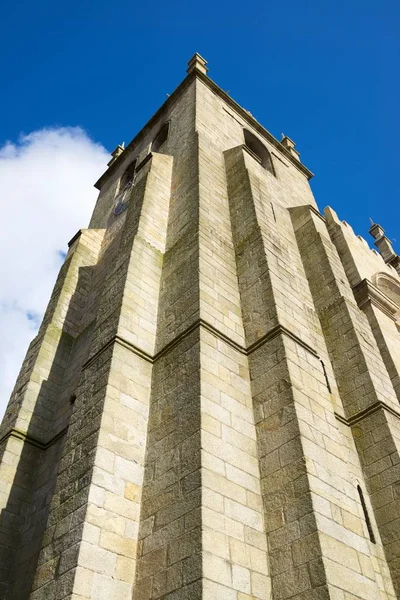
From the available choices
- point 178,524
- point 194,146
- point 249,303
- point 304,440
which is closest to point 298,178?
point 194,146

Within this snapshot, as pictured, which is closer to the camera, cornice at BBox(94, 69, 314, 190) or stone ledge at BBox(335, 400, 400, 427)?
stone ledge at BBox(335, 400, 400, 427)

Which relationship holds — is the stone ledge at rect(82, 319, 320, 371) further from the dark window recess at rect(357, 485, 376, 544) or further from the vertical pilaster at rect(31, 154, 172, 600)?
the dark window recess at rect(357, 485, 376, 544)

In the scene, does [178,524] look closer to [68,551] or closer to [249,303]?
[68,551]

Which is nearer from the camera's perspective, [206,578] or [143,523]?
[206,578]

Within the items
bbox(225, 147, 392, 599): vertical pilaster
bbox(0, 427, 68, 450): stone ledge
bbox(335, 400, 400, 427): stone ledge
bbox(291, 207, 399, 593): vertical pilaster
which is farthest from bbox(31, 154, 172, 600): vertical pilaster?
bbox(291, 207, 399, 593): vertical pilaster

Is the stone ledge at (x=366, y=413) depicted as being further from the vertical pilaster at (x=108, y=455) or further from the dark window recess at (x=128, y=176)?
the dark window recess at (x=128, y=176)

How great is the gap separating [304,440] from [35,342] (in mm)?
6916

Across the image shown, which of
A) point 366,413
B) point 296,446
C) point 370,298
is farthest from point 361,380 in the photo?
point 370,298

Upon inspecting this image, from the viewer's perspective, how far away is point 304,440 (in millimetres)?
6172

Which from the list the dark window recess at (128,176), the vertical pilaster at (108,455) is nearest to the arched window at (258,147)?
the dark window recess at (128,176)

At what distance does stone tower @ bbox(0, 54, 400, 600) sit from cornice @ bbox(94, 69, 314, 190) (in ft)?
21.1

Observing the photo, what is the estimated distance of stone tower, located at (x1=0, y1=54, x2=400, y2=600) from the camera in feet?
17.6

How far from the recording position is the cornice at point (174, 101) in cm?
1797

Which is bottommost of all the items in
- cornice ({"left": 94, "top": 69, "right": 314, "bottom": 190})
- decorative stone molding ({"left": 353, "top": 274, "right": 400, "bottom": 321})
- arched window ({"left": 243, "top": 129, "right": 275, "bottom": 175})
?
decorative stone molding ({"left": 353, "top": 274, "right": 400, "bottom": 321})
